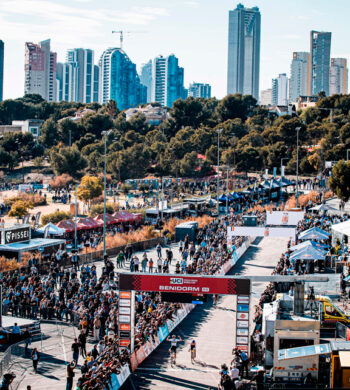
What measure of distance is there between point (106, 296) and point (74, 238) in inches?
656

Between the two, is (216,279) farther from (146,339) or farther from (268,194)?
(268,194)

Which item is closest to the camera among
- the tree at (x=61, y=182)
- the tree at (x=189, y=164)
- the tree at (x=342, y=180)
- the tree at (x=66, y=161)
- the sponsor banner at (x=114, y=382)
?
the sponsor banner at (x=114, y=382)

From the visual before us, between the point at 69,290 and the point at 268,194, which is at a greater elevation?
the point at 268,194

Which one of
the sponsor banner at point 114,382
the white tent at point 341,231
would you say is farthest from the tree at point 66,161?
the sponsor banner at point 114,382

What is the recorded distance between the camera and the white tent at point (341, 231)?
31.5 meters

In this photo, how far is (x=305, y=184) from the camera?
67.5 metres

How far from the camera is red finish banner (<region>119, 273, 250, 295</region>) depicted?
1770 centimetres

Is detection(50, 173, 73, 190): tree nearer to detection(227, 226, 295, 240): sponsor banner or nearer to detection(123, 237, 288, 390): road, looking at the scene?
detection(227, 226, 295, 240): sponsor banner

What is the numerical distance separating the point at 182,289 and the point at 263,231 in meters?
17.3

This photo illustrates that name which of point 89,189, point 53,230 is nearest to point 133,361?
point 53,230

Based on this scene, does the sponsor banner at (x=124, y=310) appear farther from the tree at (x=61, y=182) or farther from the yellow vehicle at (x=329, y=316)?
the tree at (x=61, y=182)

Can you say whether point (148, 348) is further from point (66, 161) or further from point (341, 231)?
point (66, 161)

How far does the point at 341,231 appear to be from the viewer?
105ft

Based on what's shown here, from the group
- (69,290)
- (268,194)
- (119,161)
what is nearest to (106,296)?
(69,290)
